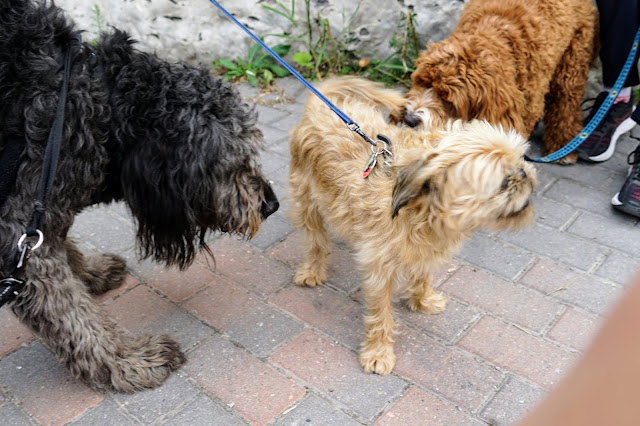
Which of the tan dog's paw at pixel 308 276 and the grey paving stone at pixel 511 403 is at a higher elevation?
the grey paving stone at pixel 511 403

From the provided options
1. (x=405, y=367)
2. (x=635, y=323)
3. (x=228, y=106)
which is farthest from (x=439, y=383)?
(x=635, y=323)

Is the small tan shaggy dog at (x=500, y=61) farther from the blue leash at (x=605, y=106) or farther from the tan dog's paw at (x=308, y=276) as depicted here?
the tan dog's paw at (x=308, y=276)

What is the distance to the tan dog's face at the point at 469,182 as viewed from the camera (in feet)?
7.41

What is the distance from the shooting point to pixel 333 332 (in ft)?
9.99

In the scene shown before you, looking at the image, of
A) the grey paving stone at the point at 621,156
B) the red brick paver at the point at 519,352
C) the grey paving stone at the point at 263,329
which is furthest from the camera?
the grey paving stone at the point at 621,156

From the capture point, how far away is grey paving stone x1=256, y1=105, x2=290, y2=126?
5.21 m

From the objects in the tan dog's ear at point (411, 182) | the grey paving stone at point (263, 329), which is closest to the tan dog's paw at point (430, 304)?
the grey paving stone at point (263, 329)

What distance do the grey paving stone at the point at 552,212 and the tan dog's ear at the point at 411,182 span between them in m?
1.78

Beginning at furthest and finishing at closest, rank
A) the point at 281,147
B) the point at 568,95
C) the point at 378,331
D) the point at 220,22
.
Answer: the point at 220,22 → the point at 281,147 → the point at 568,95 → the point at 378,331

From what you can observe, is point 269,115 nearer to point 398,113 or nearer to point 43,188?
point 398,113

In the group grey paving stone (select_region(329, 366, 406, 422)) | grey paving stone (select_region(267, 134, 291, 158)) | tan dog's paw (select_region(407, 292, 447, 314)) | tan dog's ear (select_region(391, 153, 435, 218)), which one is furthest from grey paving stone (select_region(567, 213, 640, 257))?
grey paving stone (select_region(267, 134, 291, 158))

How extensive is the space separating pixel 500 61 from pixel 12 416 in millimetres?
3310

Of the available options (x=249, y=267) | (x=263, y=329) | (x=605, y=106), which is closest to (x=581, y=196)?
(x=605, y=106)

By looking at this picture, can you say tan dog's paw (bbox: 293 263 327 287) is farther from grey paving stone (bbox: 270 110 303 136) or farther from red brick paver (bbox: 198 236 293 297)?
grey paving stone (bbox: 270 110 303 136)
